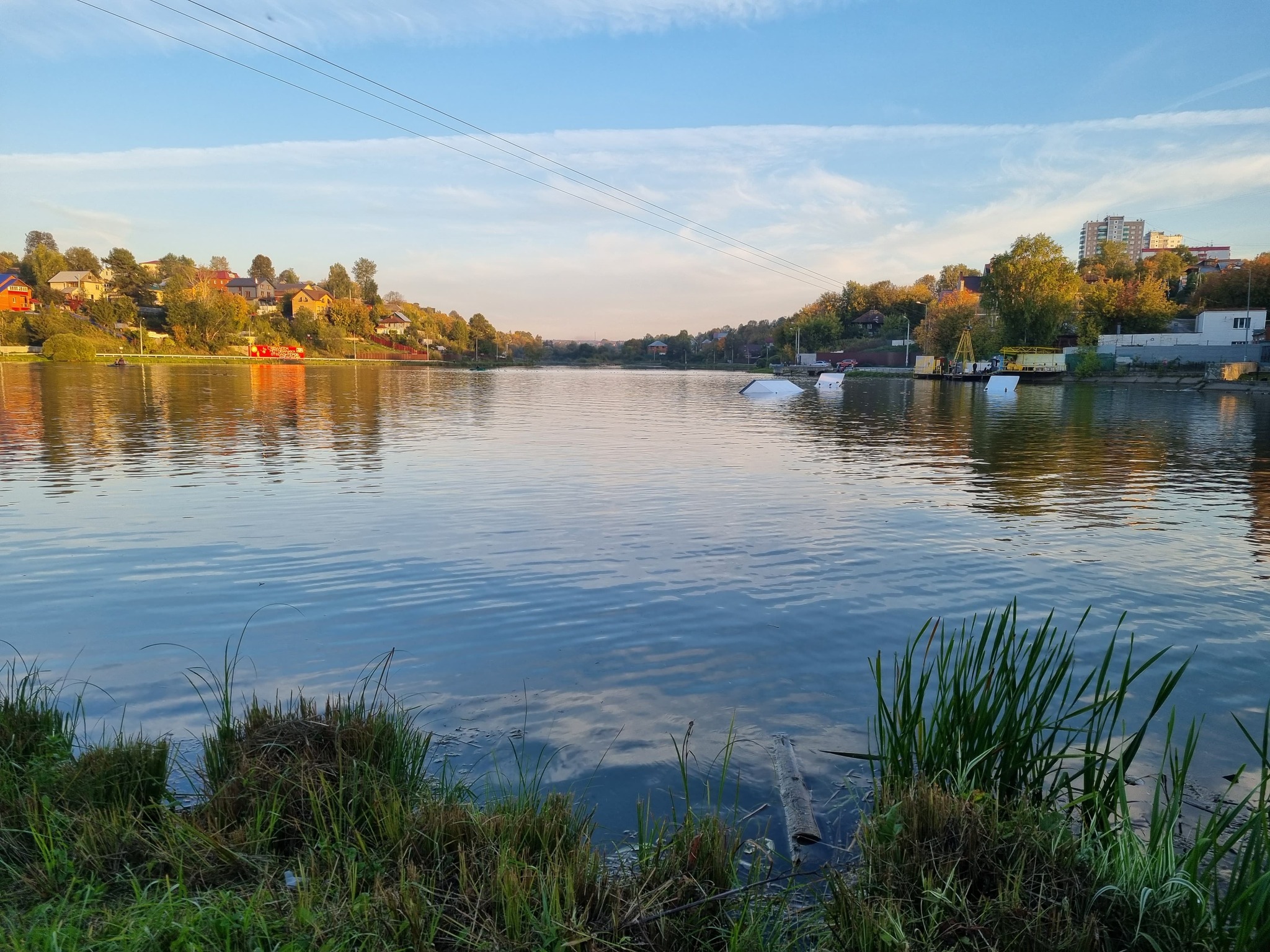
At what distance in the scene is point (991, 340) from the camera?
91.8 meters

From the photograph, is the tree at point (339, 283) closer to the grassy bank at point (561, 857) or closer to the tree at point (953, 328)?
the tree at point (953, 328)

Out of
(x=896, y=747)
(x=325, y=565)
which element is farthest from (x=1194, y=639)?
(x=325, y=565)

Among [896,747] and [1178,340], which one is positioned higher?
[1178,340]

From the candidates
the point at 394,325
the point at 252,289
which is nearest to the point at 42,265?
the point at 252,289

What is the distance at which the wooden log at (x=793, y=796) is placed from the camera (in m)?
Result: 4.10

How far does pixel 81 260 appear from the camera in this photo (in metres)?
134

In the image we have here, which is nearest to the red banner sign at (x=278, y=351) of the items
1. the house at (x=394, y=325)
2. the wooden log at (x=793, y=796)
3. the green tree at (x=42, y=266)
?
the house at (x=394, y=325)

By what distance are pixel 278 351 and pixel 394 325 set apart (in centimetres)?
4332

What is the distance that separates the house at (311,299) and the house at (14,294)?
3689 cm

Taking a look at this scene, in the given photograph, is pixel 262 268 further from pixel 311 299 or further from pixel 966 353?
pixel 966 353

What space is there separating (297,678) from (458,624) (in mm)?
1657

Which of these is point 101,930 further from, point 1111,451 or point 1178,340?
point 1178,340

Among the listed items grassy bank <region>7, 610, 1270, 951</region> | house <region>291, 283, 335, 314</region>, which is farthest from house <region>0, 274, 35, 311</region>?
grassy bank <region>7, 610, 1270, 951</region>

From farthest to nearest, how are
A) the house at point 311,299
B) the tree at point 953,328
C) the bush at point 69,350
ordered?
the house at point 311,299
the tree at point 953,328
the bush at point 69,350
